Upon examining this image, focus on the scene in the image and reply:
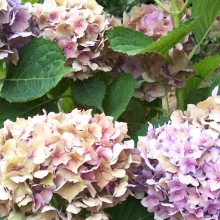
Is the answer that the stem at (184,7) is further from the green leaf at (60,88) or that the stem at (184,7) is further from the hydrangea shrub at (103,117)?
the green leaf at (60,88)

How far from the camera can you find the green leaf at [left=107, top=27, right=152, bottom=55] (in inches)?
49.3

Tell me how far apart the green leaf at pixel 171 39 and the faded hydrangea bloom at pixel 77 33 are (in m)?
0.12

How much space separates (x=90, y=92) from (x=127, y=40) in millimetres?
136

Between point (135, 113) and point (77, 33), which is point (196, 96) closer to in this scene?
point (135, 113)

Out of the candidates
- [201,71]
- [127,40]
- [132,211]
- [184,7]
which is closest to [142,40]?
[127,40]

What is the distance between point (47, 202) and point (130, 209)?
0.23 meters

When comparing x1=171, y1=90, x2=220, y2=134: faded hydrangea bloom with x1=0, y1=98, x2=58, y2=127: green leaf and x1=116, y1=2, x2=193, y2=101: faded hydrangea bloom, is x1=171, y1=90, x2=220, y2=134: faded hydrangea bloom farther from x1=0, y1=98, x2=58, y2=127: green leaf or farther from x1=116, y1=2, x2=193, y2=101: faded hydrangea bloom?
x1=0, y1=98, x2=58, y2=127: green leaf

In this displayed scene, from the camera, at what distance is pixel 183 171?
1.02 metres

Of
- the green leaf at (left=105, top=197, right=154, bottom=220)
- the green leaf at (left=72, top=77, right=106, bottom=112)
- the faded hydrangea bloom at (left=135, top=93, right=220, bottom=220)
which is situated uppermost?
the faded hydrangea bloom at (left=135, top=93, right=220, bottom=220)

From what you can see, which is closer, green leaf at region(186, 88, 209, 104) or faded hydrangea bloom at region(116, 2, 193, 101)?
faded hydrangea bloom at region(116, 2, 193, 101)

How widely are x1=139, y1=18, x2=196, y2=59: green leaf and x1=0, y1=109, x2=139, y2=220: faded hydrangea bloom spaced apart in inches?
9.7

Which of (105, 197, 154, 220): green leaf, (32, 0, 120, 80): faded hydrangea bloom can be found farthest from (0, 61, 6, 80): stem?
(105, 197, 154, 220): green leaf

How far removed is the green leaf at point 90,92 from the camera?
1335 millimetres

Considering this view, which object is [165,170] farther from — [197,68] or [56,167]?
[197,68]
